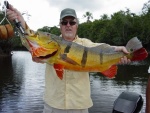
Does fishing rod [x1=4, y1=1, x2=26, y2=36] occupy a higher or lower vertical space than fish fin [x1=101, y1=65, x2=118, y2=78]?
higher

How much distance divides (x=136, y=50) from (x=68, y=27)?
0.94m

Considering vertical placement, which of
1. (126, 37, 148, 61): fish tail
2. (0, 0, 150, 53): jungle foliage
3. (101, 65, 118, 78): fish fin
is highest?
(0, 0, 150, 53): jungle foliage

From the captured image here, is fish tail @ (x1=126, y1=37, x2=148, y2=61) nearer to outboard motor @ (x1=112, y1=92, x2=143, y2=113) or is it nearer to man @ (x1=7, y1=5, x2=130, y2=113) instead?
man @ (x1=7, y1=5, x2=130, y2=113)

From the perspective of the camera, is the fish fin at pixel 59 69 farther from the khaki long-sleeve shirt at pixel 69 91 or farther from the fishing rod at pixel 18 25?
the fishing rod at pixel 18 25

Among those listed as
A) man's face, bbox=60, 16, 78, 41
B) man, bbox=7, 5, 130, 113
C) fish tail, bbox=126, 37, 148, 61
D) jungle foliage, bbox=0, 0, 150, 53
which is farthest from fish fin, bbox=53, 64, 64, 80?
jungle foliage, bbox=0, 0, 150, 53

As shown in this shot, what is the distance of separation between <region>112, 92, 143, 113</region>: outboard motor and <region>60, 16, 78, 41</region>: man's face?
223 cm

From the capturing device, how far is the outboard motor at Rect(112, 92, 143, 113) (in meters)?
5.36

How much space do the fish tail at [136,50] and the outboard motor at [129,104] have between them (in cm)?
213

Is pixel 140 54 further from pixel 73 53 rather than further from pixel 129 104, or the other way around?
pixel 129 104

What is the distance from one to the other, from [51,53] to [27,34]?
37cm

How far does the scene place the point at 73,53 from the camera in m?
3.54

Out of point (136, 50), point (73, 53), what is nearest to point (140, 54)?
point (136, 50)

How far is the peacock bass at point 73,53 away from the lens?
342 cm

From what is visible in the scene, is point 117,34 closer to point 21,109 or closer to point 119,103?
point 21,109
